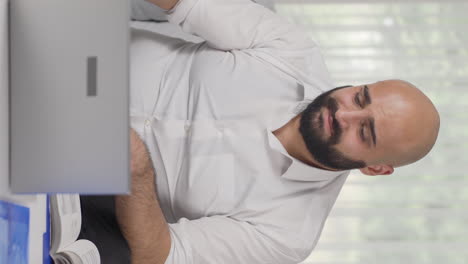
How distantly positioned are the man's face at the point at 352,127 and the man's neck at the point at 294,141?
0.06 feet

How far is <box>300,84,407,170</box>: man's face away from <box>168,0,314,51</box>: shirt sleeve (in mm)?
222

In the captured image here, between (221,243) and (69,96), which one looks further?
(221,243)

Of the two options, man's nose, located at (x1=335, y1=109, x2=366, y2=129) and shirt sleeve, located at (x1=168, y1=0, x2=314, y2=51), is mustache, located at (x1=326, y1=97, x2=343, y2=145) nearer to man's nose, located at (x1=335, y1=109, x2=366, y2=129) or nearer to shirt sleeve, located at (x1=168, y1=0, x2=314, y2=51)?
man's nose, located at (x1=335, y1=109, x2=366, y2=129)

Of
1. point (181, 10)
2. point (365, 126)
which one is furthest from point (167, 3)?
point (365, 126)

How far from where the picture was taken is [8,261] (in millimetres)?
719

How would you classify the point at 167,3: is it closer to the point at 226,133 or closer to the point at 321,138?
the point at 226,133

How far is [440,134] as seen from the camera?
6.30 ft

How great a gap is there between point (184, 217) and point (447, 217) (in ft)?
3.43

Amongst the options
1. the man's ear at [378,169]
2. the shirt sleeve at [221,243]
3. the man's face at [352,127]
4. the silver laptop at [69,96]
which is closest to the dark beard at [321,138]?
the man's face at [352,127]

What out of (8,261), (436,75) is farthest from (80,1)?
(436,75)

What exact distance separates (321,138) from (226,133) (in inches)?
9.9

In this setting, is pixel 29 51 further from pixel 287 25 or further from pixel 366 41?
pixel 366 41

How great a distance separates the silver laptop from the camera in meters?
0.69

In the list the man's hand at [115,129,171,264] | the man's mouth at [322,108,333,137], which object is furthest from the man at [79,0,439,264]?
the man's hand at [115,129,171,264]
